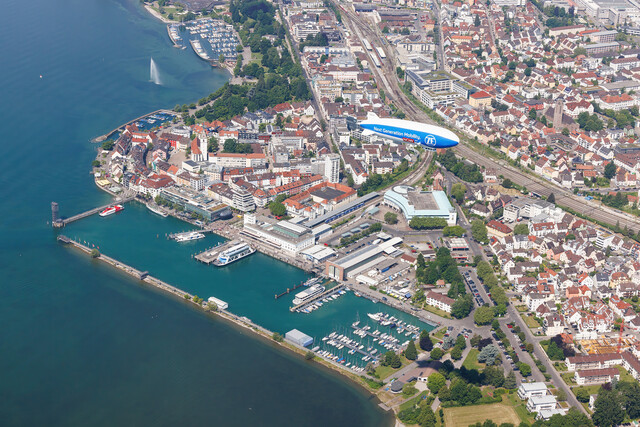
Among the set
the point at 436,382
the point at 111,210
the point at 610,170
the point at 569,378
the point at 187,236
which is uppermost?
the point at 610,170

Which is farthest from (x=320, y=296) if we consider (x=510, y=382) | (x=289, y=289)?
(x=510, y=382)

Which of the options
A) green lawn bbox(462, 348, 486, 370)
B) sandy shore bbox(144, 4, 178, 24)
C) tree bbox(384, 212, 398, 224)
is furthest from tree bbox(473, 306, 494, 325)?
sandy shore bbox(144, 4, 178, 24)

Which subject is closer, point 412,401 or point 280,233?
point 412,401

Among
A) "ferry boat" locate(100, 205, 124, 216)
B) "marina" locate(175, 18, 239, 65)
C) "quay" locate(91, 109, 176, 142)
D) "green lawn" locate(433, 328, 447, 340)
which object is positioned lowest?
"green lawn" locate(433, 328, 447, 340)

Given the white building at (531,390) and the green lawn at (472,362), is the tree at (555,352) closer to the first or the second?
the white building at (531,390)

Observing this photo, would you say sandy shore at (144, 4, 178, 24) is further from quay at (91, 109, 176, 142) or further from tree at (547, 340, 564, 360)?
tree at (547, 340, 564, 360)

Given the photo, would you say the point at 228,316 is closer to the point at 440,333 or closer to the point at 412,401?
the point at 440,333

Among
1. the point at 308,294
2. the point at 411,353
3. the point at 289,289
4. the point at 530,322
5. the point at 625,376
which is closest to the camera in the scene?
the point at 625,376
